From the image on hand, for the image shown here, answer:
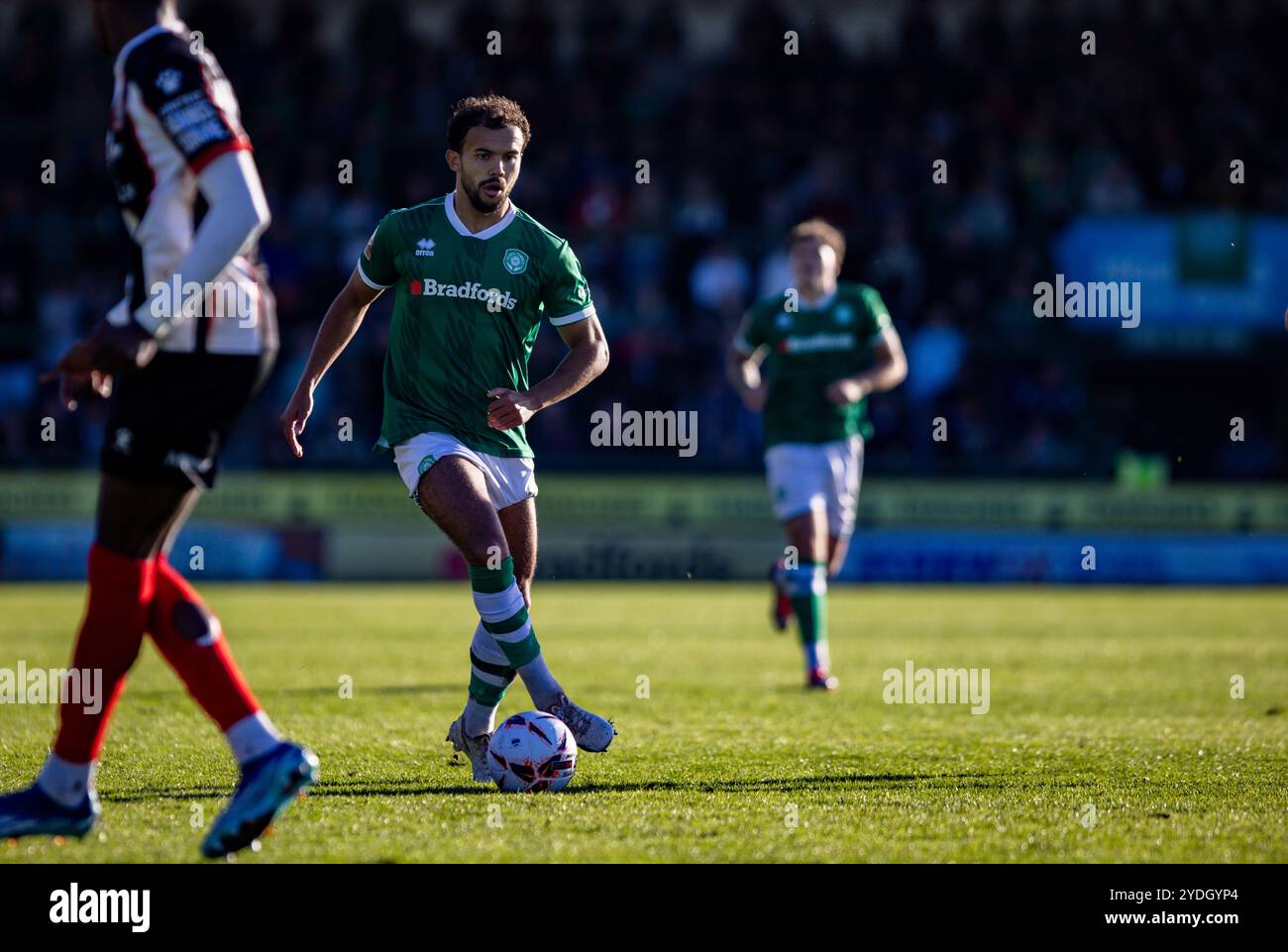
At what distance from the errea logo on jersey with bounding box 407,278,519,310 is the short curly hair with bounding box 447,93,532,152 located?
1.67ft

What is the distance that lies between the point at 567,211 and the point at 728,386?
12.1 ft

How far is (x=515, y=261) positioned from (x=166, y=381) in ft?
6.26

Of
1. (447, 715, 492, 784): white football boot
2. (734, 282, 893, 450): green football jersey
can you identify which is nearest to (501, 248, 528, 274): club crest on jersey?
(447, 715, 492, 784): white football boot

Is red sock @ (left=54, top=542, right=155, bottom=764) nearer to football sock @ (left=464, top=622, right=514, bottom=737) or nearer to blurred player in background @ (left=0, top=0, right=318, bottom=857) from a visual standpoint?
blurred player in background @ (left=0, top=0, right=318, bottom=857)

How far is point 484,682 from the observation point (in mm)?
6438

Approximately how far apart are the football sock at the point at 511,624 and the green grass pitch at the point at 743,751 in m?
0.42

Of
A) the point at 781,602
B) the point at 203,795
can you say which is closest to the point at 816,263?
the point at 781,602

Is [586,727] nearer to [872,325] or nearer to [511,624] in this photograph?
[511,624]

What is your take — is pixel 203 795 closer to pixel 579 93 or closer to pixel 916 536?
pixel 916 536

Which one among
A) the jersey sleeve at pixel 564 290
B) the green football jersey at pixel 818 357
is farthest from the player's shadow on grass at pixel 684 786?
the green football jersey at pixel 818 357

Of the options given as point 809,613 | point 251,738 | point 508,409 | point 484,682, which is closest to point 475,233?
point 508,409

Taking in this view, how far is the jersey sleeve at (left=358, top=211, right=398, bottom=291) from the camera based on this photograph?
626 cm

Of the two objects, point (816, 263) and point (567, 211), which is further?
point (567, 211)

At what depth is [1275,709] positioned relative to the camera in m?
8.88
